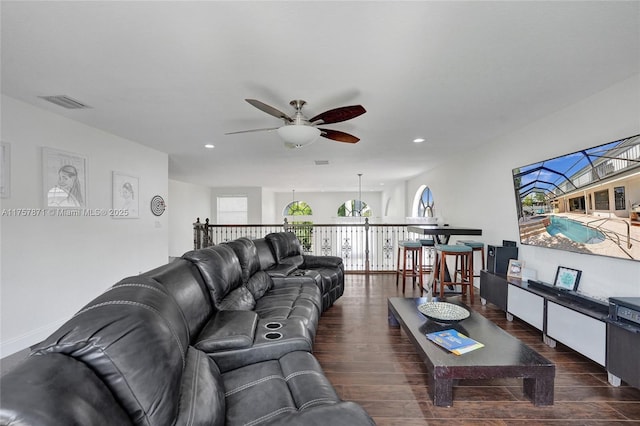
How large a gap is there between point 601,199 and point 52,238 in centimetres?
542

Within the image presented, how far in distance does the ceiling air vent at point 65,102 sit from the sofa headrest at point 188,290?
6.97 feet

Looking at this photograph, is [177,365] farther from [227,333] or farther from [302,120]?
[302,120]

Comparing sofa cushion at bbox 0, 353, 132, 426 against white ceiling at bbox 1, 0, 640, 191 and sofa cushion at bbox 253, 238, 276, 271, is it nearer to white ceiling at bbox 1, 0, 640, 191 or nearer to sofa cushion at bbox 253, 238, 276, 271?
white ceiling at bbox 1, 0, 640, 191

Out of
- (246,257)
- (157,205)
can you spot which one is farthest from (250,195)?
(246,257)

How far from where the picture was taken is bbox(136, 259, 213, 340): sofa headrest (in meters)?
1.65

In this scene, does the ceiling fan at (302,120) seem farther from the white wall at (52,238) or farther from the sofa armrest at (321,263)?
the white wall at (52,238)

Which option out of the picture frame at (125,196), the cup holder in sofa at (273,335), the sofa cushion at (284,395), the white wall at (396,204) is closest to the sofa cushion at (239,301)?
the cup holder in sofa at (273,335)

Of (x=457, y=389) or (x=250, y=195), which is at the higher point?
(x=250, y=195)

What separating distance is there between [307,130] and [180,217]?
7.54 meters

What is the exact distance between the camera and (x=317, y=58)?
1.99m

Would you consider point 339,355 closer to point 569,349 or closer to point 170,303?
point 170,303

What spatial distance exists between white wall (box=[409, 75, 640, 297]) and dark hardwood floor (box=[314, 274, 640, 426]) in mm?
763

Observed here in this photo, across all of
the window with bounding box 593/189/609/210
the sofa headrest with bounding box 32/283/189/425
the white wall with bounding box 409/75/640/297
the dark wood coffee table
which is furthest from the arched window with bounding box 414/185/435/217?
the sofa headrest with bounding box 32/283/189/425

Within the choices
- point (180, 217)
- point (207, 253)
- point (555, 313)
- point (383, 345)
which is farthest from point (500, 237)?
point (180, 217)
